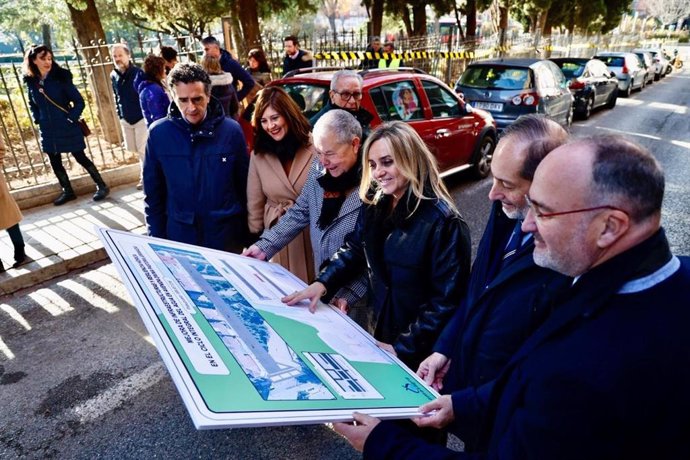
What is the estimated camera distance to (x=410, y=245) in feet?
6.07

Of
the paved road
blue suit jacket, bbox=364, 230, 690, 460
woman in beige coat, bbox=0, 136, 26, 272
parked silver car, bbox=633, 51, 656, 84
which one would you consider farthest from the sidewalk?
parked silver car, bbox=633, 51, 656, 84

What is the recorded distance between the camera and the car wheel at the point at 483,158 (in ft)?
24.4

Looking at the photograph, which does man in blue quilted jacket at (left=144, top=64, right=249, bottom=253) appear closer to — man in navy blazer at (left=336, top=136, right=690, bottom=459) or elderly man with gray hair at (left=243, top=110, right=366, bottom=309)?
elderly man with gray hair at (left=243, top=110, right=366, bottom=309)

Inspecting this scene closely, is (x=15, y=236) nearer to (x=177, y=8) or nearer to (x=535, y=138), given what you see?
(x=535, y=138)

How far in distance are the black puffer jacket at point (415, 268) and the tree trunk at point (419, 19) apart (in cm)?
1907

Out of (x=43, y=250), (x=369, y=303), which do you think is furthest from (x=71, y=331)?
(x=369, y=303)

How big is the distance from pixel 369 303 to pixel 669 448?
55.0 inches

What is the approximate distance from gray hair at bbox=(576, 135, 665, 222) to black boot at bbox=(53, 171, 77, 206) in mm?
6690

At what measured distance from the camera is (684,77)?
89.0ft

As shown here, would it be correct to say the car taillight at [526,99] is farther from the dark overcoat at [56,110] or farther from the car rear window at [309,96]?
the dark overcoat at [56,110]

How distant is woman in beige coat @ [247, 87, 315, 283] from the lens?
9.11 ft

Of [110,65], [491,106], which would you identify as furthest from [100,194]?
[491,106]

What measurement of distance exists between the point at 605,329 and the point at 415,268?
0.98 metres

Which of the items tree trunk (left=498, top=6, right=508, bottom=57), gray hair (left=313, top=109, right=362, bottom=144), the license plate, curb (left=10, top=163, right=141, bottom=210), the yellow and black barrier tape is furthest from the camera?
tree trunk (left=498, top=6, right=508, bottom=57)
